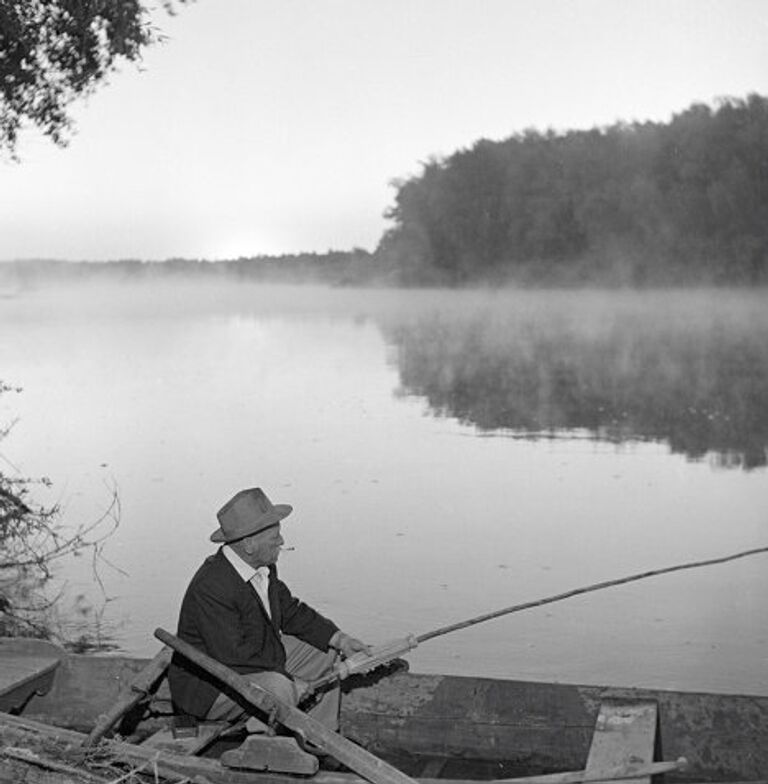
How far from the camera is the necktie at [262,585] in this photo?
535cm

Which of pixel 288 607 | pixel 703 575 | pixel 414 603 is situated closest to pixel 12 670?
→ pixel 288 607

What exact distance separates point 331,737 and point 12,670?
5.87 feet

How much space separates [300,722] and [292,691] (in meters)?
0.36

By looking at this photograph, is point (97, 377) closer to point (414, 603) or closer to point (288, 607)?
point (414, 603)

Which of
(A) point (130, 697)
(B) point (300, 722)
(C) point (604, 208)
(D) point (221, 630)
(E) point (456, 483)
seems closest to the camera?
(B) point (300, 722)

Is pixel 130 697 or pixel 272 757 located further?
pixel 130 697

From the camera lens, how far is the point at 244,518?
17.2 feet

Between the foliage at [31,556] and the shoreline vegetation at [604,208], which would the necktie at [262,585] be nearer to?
the foliage at [31,556]

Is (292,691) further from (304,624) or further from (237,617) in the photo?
(304,624)

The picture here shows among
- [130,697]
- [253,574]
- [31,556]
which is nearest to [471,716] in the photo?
[253,574]

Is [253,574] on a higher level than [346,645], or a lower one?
higher

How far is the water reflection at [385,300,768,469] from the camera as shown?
18109 millimetres

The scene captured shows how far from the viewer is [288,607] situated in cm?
566

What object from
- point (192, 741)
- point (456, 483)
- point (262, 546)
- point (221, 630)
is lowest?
point (456, 483)
